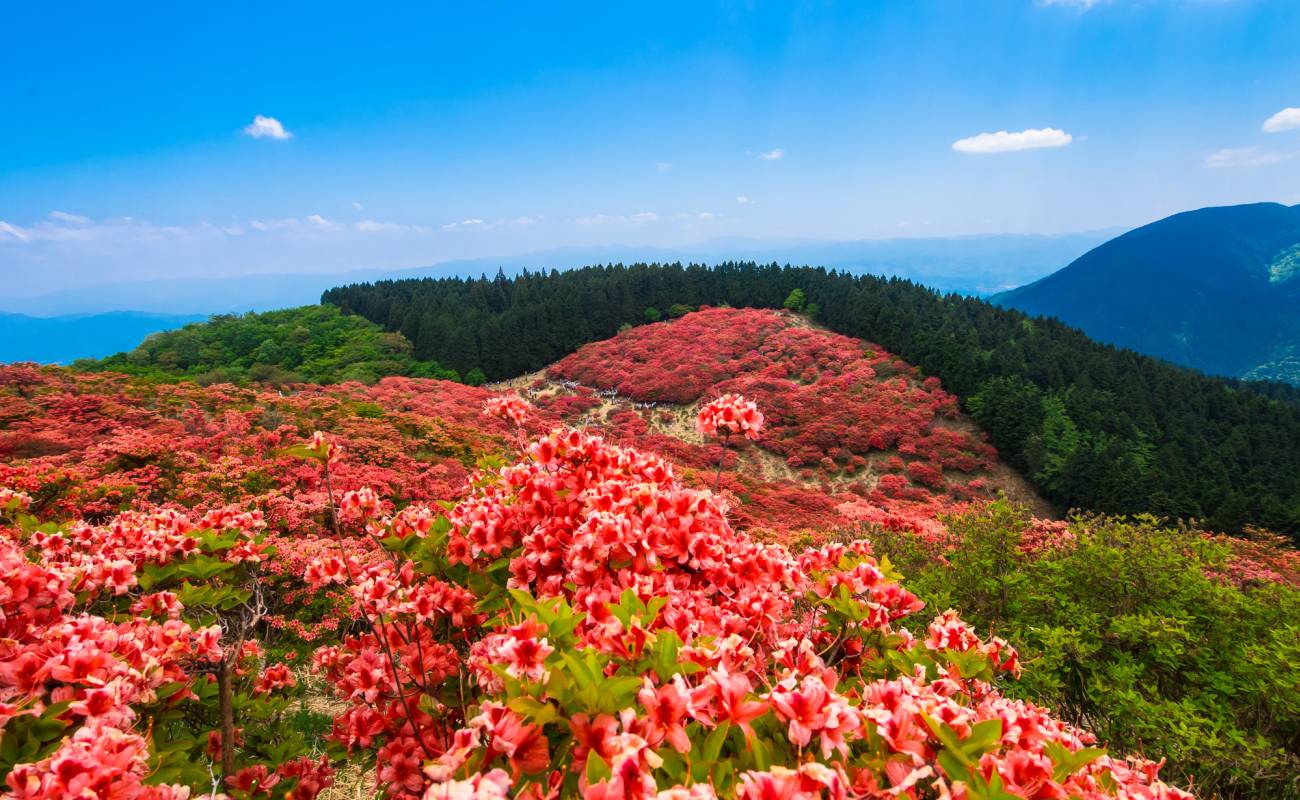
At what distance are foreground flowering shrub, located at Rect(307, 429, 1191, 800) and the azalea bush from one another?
65.2 inches

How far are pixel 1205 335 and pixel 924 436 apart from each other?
138 metres

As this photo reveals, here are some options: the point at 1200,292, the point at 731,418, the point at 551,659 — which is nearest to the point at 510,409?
the point at 731,418

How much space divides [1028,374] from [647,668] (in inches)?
1165

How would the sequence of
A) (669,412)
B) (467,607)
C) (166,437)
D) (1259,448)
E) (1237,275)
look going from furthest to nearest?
(1237,275) → (669,412) → (1259,448) → (166,437) → (467,607)

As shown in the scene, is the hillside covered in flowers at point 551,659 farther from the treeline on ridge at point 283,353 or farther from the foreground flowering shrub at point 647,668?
the treeline on ridge at point 283,353

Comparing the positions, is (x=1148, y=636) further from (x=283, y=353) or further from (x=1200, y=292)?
(x=1200, y=292)

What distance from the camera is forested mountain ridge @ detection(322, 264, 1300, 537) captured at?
18703mm

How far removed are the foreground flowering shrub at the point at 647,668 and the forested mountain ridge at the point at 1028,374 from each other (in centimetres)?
2161

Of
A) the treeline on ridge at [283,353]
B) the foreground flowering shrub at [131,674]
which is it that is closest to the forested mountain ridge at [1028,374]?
the treeline on ridge at [283,353]

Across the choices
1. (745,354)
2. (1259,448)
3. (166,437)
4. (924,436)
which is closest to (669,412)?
(745,354)

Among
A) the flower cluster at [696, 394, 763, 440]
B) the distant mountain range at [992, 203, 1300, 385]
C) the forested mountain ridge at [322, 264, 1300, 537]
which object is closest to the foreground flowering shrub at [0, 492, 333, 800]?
the flower cluster at [696, 394, 763, 440]

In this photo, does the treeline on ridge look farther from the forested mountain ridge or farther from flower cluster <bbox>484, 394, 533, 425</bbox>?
flower cluster <bbox>484, 394, 533, 425</bbox>

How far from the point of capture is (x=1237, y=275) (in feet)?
404

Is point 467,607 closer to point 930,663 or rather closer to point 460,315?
point 930,663
